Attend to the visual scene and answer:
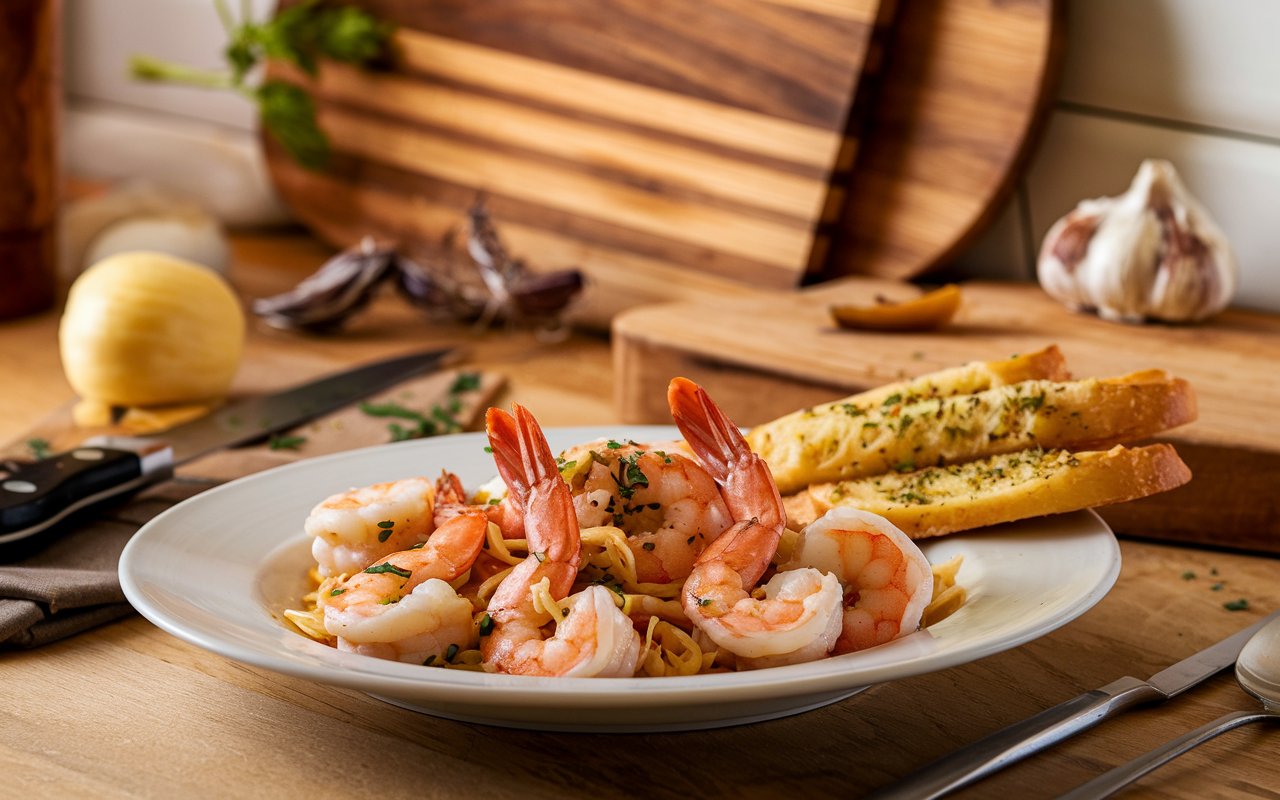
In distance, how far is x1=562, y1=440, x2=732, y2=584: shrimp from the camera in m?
1.04

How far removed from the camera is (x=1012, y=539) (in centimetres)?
116

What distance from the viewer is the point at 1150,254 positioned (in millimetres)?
1787

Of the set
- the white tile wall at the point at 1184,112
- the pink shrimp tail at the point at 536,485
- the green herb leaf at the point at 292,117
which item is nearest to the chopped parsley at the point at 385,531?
the pink shrimp tail at the point at 536,485

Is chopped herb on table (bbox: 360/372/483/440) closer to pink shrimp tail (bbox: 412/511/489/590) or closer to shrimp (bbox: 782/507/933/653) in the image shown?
pink shrimp tail (bbox: 412/511/489/590)

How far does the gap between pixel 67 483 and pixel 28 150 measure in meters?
1.07

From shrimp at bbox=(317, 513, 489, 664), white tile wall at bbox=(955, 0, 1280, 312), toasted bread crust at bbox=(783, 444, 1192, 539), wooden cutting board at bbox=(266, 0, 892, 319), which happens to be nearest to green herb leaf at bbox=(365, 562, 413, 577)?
shrimp at bbox=(317, 513, 489, 664)

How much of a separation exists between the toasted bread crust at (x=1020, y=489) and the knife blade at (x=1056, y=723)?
146 millimetres

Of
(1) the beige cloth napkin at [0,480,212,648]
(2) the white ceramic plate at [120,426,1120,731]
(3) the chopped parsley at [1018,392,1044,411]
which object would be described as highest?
(3) the chopped parsley at [1018,392,1044,411]

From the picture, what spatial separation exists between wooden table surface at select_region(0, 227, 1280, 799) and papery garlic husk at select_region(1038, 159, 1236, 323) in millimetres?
682

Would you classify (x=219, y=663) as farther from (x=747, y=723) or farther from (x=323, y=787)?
(x=747, y=723)

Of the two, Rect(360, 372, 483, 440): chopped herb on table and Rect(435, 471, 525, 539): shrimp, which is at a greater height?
Rect(435, 471, 525, 539): shrimp

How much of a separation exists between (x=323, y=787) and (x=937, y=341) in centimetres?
107

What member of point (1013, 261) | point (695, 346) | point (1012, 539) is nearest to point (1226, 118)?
point (1013, 261)

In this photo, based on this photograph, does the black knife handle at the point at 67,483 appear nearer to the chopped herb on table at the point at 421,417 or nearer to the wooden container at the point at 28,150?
the chopped herb on table at the point at 421,417
